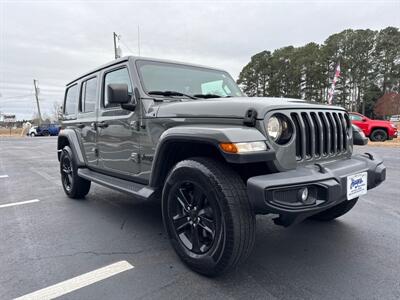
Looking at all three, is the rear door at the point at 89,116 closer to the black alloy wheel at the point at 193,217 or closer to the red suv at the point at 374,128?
the black alloy wheel at the point at 193,217

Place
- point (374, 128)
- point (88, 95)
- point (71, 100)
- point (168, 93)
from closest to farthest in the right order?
point (168, 93) → point (88, 95) → point (71, 100) → point (374, 128)

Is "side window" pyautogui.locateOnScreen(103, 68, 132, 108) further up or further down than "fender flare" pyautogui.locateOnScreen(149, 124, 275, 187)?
further up

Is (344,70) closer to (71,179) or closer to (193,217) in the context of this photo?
(71,179)

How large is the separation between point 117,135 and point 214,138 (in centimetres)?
174

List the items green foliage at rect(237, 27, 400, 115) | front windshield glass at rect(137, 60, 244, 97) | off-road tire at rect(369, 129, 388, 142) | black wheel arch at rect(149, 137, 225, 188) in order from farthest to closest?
green foliage at rect(237, 27, 400, 115) → off-road tire at rect(369, 129, 388, 142) → front windshield glass at rect(137, 60, 244, 97) → black wheel arch at rect(149, 137, 225, 188)

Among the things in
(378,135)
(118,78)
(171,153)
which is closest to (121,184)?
(171,153)

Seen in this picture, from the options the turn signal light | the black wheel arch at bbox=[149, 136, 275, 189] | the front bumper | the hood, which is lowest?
the front bumper

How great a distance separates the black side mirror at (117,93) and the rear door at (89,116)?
4.18ft

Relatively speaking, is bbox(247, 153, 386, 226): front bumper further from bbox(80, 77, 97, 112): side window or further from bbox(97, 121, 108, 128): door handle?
bbox(80, 77, 97, 112): side window

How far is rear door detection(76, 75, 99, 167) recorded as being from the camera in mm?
4180

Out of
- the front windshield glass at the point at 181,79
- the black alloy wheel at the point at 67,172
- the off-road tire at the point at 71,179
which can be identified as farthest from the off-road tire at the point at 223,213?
the black alloy wheel at the point at 67,172

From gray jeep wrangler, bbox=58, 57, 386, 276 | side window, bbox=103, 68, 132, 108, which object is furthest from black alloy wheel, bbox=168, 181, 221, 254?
side window, bbox=103, 68, 132, 108

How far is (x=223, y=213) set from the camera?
84.5 inches

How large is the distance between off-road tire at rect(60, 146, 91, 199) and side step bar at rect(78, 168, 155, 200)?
0.36 metres
